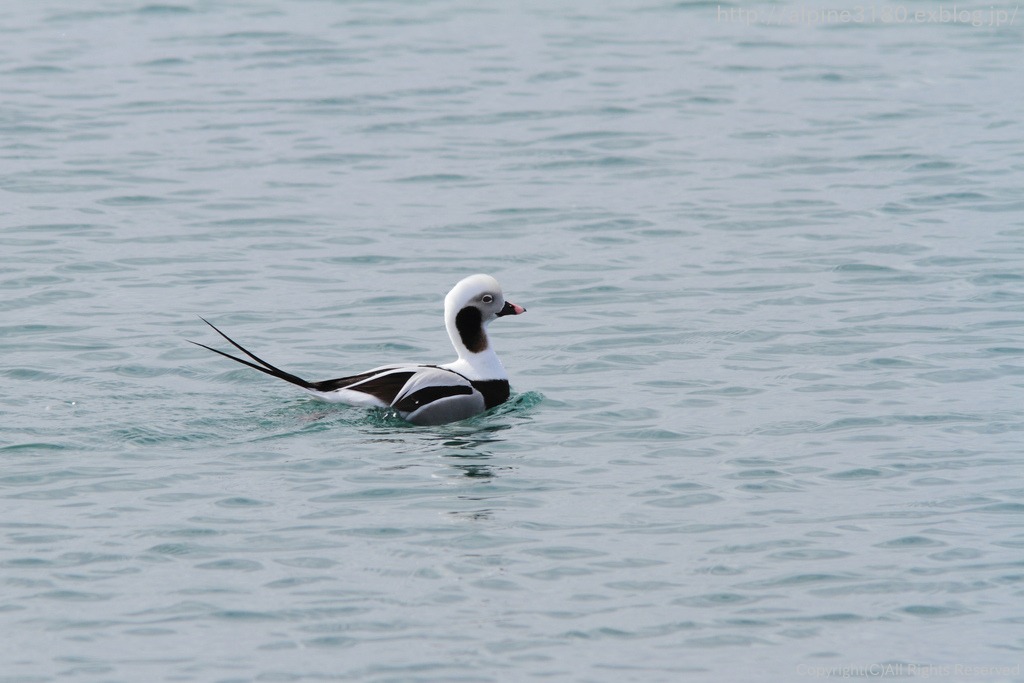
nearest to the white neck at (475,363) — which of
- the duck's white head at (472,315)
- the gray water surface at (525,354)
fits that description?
the duck's white head at (472,315)

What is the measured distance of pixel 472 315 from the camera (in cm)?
1280

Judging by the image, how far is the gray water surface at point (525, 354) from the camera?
348 inches

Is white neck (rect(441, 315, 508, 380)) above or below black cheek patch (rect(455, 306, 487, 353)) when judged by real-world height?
below

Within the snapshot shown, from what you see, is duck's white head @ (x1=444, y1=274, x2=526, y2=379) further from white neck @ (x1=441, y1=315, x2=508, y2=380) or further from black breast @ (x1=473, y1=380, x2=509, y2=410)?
black breast @ (x1=473, y1=380, x2=509, y2=410)

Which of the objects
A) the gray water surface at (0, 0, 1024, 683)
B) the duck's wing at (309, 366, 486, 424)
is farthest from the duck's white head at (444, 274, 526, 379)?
the gray water surface at (0, 0, 1024, 683)

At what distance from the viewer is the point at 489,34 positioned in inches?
1065

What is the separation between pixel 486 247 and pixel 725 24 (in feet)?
40.2

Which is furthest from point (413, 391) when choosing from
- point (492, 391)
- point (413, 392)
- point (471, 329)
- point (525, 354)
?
point (525, 354)

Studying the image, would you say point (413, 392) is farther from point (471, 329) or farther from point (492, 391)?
point (471, 329)

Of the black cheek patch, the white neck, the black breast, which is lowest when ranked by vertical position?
the black breast

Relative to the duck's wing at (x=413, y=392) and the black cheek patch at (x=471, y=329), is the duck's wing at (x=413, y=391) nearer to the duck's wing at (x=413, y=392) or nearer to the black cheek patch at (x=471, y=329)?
the duck's wing at (x=413, y=392)

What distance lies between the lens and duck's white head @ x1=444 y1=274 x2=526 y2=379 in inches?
501

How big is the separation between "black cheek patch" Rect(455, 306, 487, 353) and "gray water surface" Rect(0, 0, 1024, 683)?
511 mm

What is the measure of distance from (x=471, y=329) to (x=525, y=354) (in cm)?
123
